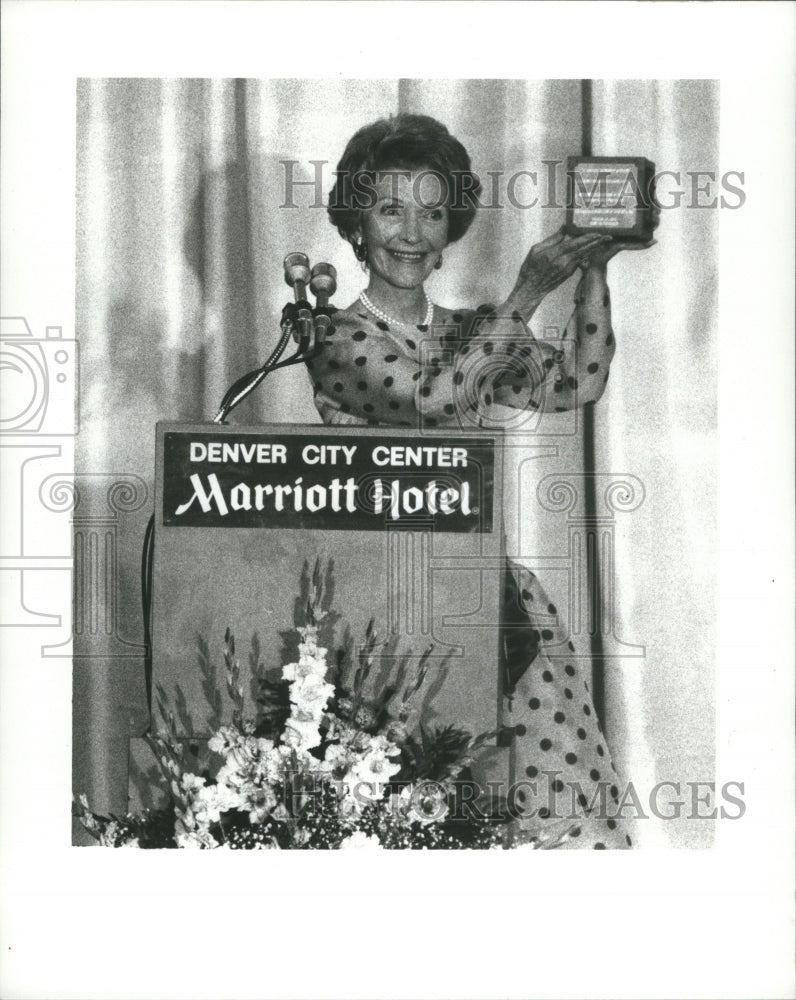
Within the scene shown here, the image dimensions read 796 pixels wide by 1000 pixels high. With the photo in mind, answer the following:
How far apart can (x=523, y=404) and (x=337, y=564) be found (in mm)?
463

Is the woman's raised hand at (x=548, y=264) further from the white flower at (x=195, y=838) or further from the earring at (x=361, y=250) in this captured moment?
the white flower at (x=195, y=838)

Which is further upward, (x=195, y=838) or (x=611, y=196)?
(x=611, y=196)

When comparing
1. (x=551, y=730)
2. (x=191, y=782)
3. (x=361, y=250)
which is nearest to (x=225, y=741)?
(x=191, y=782)

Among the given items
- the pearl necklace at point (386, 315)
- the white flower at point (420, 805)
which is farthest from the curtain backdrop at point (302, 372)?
the white flower at point (420, 805)

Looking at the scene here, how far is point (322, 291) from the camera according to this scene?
213 centimetres

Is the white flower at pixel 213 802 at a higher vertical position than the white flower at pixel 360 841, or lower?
higher

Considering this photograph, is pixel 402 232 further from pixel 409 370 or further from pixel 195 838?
pixel 195 838

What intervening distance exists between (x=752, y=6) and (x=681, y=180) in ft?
1.10

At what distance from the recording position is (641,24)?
6.84ft

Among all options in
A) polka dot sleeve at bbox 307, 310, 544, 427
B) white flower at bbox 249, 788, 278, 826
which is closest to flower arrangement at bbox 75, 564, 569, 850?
white flower at bbox 249, 788, 278, 826

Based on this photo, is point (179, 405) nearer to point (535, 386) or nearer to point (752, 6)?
point (535, 386)

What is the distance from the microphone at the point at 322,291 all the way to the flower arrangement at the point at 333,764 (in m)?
0.45

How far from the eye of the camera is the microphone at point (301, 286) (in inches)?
83.6

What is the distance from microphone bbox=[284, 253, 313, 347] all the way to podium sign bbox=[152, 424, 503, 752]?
0.19 meters
